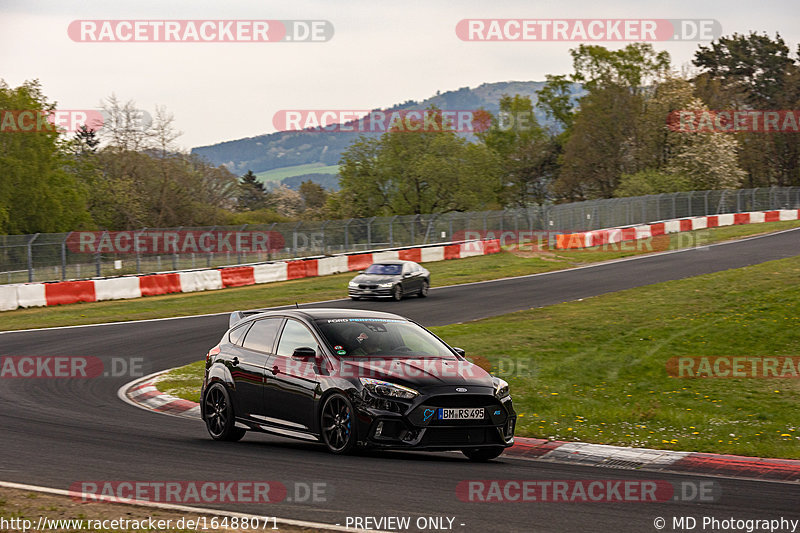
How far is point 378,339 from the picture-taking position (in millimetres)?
10031

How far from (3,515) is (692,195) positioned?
53.3 meters

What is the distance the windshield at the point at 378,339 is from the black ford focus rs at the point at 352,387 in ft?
0.04

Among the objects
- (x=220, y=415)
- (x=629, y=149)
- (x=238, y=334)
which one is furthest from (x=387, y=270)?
(x=629, y=149)

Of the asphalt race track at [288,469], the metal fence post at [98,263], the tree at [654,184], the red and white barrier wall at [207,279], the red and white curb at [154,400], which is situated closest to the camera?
the asphalt race track at [288,469]

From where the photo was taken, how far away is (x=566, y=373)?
14867mm

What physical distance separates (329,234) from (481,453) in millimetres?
34425

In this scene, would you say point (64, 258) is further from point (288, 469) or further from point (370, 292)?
point (288, 469)

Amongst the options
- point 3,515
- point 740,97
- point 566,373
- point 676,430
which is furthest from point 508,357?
point 740,97

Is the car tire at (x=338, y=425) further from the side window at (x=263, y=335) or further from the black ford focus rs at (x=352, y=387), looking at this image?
the side window at (x=263, y=335)

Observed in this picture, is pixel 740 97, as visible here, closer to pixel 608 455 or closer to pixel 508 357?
pixel 508 357

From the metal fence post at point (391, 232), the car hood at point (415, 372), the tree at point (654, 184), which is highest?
the tree at point (654, 184)

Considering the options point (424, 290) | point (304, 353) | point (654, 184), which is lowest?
point (424, 290)

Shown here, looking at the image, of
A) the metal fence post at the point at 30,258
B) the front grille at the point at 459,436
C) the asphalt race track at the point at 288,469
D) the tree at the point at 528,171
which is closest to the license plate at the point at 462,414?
the front grille at the point at 459,436

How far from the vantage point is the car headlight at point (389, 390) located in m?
8.95
